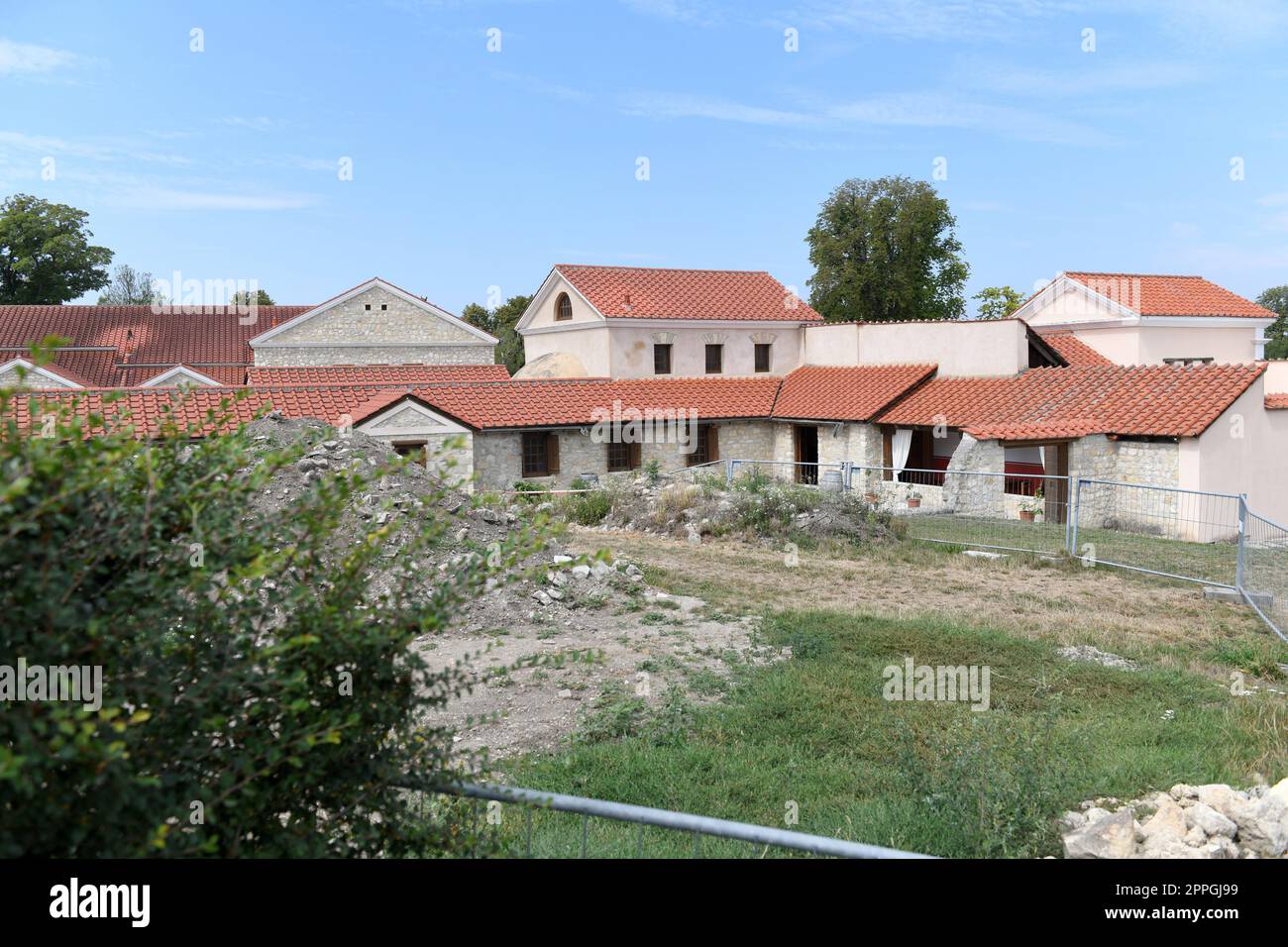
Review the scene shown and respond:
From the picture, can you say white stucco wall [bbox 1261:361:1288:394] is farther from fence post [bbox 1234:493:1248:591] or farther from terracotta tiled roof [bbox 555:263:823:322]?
fence post [bbox 1234:493:1248:591]

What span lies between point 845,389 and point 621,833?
2804 cm

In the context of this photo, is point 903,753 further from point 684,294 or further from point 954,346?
point 684,294

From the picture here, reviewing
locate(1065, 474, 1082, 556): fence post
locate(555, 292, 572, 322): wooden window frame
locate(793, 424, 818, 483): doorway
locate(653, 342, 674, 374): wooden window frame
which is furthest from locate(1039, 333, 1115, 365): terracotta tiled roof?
locate(555, 292, 572, 322): wooden window frame

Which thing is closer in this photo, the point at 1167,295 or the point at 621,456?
the point at 621,456

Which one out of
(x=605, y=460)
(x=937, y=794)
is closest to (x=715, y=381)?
(x=605, y=460)

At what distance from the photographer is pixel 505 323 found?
243 feet

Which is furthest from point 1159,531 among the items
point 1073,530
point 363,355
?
point 363,355

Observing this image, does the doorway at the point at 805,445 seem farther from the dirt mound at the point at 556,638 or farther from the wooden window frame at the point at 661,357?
the dirt mound at the point at 556,638

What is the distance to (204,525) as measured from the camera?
3244 mm

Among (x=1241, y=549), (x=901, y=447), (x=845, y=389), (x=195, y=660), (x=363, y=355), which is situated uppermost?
(x=363, y=355)

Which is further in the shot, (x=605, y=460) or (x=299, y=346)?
(x=299, y=346)
